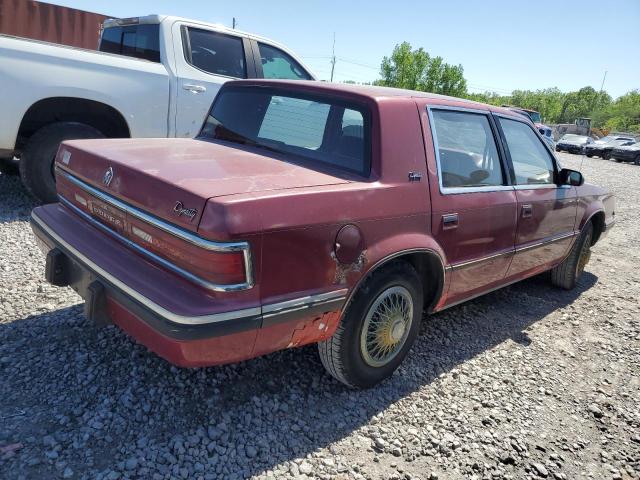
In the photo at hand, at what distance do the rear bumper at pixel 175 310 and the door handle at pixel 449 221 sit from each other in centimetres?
89

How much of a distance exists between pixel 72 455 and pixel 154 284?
827 millimetres

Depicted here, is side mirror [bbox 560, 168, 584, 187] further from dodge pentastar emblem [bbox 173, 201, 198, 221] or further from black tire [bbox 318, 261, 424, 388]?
dodge pentastar emblem [bbox 173, 201, 198, 221]

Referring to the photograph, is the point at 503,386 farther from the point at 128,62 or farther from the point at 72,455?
the point at 128,62

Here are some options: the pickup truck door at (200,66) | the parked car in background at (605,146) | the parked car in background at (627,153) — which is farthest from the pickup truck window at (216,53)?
the parked car in background at (605,146)

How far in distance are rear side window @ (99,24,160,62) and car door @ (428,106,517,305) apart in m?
3.75

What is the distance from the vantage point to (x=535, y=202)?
3.72 m

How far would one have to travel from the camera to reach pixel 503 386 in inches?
122

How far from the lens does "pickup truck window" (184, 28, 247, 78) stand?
5.56 meters

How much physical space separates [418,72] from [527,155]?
182ft

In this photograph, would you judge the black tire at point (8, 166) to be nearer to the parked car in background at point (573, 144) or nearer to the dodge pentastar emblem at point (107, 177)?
the dodge pentastar emblem at point (107, 177)

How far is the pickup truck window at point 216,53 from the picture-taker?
18.2 ft

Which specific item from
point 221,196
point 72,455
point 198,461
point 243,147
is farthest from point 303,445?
point 243,147

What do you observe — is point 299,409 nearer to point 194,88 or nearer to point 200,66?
point 194,88

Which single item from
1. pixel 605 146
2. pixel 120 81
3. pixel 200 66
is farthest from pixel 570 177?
pixel 605 146
